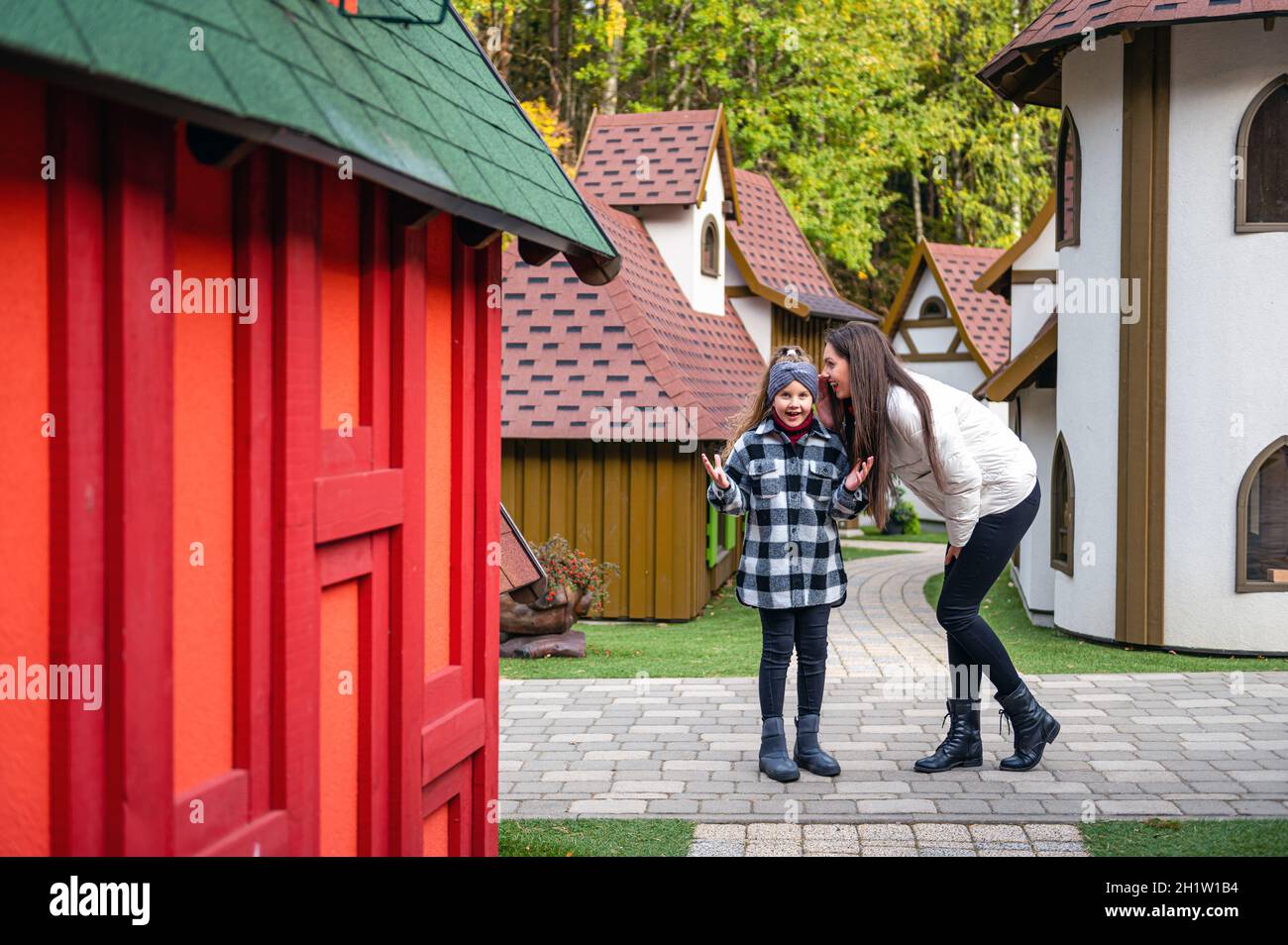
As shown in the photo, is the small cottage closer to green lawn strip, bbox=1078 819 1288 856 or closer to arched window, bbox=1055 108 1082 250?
arched window, bbox=1055 108 1082 250

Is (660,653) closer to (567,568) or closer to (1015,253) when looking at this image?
(567,568)

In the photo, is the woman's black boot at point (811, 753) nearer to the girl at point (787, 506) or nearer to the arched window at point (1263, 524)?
the girl at point (787, 506)

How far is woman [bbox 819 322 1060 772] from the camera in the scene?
231 inches

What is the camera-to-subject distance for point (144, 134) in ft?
8.29

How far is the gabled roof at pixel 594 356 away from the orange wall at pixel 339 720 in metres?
12.0

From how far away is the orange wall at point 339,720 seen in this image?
347 cm

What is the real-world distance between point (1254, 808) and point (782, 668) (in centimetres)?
206

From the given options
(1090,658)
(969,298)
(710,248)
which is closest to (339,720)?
(1090,658)

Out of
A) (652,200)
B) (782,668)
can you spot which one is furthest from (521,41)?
(782,668)

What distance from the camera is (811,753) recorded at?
6.37m

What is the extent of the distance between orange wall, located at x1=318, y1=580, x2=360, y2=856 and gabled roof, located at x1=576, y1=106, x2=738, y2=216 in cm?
1624

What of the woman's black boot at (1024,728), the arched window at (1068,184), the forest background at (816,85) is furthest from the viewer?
the forest background at (816,85)

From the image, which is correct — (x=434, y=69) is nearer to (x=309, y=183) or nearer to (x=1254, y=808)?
(x=309, y=183)

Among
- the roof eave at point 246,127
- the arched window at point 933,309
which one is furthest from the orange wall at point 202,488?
the arched window at point 933,309
